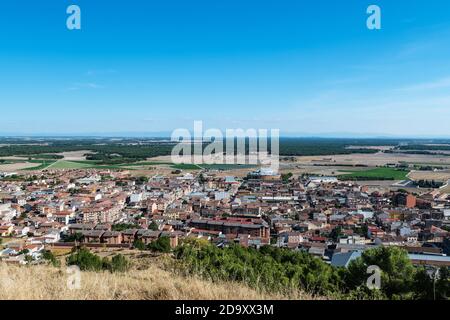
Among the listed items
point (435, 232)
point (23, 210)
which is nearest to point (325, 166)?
point (435, 232)

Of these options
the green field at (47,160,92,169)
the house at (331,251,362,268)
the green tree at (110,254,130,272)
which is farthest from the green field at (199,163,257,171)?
the green tree at (110,254,130,272)

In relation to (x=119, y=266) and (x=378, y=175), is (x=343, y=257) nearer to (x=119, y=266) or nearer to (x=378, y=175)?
(x=119, y=266)

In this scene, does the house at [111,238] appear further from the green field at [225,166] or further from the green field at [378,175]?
the green field at [225,166]

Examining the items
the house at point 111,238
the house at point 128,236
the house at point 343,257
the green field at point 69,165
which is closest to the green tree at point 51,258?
the house at point 111,238

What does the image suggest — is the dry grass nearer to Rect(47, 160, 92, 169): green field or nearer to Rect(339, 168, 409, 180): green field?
Rect(339, 168, 409, 180): green field

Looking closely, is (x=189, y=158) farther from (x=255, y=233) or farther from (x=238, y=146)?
(x=255, y=233)
